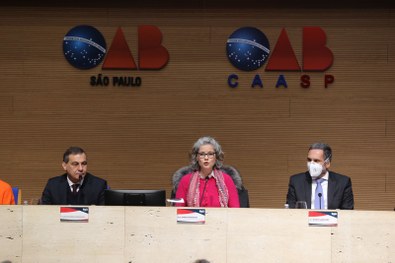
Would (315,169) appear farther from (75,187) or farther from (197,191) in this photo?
(75,187)

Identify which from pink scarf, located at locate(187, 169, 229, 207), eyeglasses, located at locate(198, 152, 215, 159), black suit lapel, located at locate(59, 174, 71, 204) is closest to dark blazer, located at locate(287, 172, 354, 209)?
pink scarf, located at locate(187, 169, 229, 207)

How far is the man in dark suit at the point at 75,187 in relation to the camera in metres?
6.17

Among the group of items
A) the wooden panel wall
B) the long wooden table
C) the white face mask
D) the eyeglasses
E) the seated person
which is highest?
the wooden panel wall

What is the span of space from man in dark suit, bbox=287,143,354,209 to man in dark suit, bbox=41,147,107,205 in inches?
61.2

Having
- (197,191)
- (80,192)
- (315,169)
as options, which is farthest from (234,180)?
(80,192)

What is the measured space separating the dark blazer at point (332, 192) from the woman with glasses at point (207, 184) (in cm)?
47

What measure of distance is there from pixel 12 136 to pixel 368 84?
3.92 meters

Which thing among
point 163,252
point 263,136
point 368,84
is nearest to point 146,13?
point 263,136

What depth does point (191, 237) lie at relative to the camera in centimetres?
514

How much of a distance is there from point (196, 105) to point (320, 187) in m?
2.58

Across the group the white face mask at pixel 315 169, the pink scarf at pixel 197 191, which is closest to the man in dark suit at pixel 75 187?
the pink scarf at pixel 197 191

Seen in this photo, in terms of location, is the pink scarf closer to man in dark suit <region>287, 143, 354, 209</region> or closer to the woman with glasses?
the woman with glasses

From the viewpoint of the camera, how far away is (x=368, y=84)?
27.8 ft

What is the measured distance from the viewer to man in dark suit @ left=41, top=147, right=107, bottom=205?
617cm
